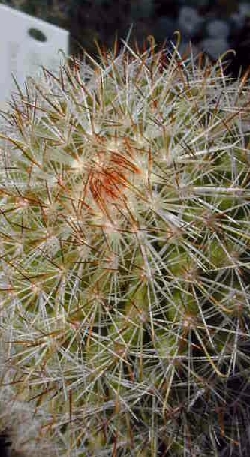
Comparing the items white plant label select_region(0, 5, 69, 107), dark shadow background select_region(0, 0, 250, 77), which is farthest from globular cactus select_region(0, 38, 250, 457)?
dark shadow background select_region(0, 0, 250, 77)

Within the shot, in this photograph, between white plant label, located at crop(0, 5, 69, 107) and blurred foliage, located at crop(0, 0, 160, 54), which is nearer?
white plant label, located at crop(0, 5, 69, 107)

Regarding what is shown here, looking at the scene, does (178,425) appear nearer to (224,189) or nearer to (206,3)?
(224,189)

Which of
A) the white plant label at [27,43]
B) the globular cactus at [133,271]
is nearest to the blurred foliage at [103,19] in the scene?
Result: the white plant label at [27,43]

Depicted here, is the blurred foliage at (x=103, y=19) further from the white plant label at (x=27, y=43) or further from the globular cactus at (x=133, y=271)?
the globular cactus at (x=133, y=271)

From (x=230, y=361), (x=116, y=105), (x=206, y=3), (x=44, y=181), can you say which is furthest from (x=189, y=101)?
(x=206, y=3)

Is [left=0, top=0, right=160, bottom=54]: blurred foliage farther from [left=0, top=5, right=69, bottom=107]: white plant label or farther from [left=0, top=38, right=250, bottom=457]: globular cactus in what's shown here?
[left=0, top=38, right=250, bottom=457]: globular cactus

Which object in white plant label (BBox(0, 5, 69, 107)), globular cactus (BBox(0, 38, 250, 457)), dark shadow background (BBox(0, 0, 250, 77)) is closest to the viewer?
globular cactus (BBox(0, 38, 250, 457))

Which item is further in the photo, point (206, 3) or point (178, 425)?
point (206, 3)

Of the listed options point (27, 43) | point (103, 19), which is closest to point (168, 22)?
point (103, 19)
